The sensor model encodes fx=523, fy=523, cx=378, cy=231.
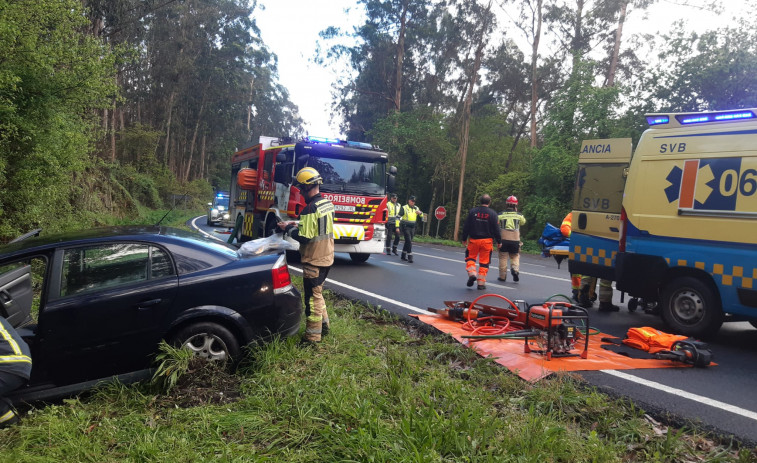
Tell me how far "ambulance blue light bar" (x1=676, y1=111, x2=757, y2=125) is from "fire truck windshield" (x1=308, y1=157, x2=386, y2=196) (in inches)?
276

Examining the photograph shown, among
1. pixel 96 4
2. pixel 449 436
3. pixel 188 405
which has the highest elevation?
pixel 96 4

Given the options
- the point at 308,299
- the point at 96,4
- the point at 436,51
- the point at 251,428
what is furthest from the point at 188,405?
the point at 436,51

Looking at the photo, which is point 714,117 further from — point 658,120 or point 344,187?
point 344,187

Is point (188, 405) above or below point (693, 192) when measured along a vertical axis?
below

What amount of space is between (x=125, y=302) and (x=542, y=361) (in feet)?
12.0

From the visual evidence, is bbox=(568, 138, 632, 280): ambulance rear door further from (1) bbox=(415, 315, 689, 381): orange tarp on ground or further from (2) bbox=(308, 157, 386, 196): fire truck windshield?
(2) bbox=(308, 157, 386, 196): fire truck windshield

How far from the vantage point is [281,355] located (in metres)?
4.56

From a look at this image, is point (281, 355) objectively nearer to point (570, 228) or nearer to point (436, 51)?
point (570, 228)

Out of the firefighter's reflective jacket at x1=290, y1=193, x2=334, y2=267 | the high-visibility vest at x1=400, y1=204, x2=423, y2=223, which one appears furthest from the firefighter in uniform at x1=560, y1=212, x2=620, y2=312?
the high-visibility vest at x1=400, y1=204, x2=423, y2=223

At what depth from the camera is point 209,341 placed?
435 cm

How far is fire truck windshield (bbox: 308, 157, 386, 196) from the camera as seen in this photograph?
11698 mm

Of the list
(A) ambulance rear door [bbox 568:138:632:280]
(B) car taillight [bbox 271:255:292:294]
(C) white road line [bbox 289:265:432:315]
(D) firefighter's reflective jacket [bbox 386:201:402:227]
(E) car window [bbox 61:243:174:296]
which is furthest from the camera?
(D) firefighter's reflective jacket [bbox 386:201:402:227]

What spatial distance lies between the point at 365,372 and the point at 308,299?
1252mm

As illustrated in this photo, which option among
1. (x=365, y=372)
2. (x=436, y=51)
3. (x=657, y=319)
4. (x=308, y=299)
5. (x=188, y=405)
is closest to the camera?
(x=188, y=405)
